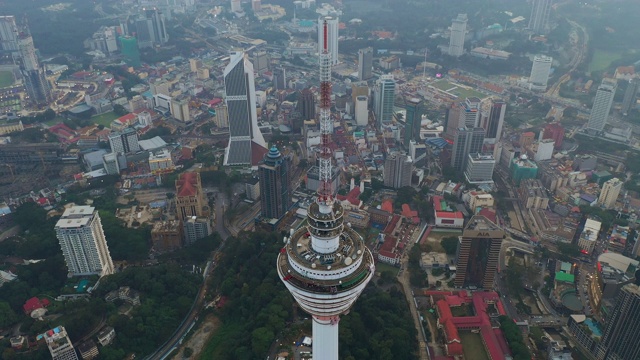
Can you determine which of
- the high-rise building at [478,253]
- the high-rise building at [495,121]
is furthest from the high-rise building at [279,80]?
the high-rise building at [478,253]

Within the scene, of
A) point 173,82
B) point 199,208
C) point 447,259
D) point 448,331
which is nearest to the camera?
point 448,331

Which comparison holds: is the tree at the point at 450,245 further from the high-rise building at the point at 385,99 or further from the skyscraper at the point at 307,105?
the skyscraper at the point at 307,105

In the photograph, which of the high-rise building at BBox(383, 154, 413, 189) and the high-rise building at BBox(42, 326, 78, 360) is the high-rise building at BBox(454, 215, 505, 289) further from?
the high-rise building at BBox(42, 326, 78, 360)

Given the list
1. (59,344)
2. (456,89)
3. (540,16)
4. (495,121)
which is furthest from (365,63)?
(59,344)

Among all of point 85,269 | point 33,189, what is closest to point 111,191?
point 33,189

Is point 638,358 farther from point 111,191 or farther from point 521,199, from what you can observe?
point 111,191

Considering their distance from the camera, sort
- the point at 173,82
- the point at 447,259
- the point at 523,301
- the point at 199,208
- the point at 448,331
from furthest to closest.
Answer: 1. the point at 173,82
2. the point at 199,208
3. the point at 447,259
4. the point at 523,301
5. the point at 448,331

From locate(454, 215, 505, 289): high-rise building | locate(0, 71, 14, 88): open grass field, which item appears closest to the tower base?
locate(454, 215, 505, 289): high-rise building
